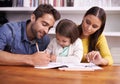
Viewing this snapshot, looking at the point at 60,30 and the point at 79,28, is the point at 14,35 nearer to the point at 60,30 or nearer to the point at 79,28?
the point at 60,30

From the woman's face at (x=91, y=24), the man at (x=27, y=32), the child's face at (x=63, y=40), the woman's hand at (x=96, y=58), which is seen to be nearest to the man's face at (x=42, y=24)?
the man at (x=27, y=32)

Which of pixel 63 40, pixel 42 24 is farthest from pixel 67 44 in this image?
pixel 42 24

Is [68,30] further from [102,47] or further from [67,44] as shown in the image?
[102,47]

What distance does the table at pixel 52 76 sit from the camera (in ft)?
3.54

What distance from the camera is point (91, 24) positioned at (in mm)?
1909

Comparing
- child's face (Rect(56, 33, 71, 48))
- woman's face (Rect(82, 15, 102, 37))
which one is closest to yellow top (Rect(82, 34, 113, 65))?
woman's face (Rect(82, 15, 102, 37))

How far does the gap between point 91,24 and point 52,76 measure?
0.83 meters

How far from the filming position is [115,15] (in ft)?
8.86

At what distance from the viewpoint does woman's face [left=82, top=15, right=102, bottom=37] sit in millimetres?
1901

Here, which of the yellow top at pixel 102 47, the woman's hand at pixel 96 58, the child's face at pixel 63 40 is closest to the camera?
the woman's hand at pixel 96 58

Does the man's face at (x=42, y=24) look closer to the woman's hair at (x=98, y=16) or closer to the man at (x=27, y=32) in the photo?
the man at (x=27, y=32)

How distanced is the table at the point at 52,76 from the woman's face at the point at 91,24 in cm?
60

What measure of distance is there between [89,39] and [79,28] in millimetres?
133

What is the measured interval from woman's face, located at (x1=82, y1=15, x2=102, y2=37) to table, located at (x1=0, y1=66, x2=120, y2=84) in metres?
0.60
